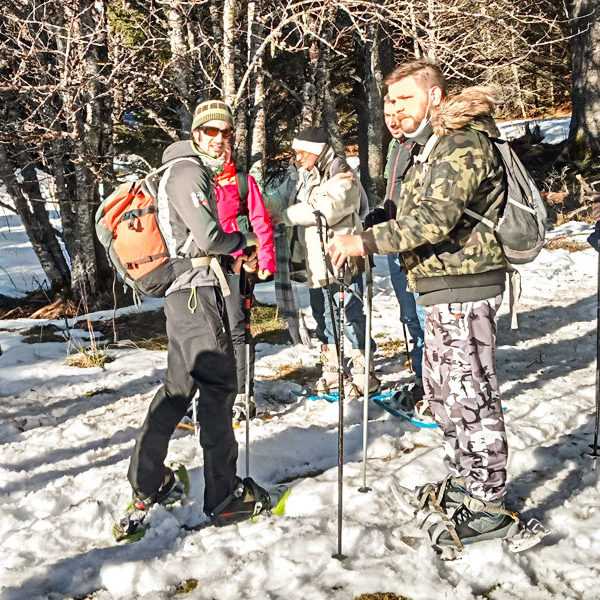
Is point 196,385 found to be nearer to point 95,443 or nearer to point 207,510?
point 207,510

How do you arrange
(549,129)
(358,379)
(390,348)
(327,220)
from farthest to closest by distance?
(549,129), (390,348), (358,379), (327,220)

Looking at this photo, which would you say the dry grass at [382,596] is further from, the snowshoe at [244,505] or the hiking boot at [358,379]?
the hiking boot at [358,379]

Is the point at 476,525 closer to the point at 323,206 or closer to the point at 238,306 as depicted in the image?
the point at 238,306

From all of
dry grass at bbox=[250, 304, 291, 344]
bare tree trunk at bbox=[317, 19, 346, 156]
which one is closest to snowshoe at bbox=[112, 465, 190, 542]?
dry grass at bbox=[250, 304, 291, 344]

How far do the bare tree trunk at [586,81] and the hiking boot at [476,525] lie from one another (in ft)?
45.6

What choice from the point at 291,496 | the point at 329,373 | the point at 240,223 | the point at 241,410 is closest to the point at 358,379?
the point at 329,373

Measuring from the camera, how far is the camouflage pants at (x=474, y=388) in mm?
3217

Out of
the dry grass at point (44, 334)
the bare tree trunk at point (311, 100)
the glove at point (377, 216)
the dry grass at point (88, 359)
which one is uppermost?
the bare tree trunk at point (311, 100)

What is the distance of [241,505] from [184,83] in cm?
628

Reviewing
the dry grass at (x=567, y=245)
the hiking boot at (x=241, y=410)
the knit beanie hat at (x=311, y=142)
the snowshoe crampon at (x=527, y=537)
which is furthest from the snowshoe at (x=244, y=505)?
the dry grass at (x=567, y=245)

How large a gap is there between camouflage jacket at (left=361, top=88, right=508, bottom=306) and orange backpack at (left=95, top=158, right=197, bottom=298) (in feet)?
3.98

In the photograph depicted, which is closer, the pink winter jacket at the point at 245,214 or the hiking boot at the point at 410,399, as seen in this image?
the pink winter jacket at the point at 245,214

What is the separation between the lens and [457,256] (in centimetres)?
312

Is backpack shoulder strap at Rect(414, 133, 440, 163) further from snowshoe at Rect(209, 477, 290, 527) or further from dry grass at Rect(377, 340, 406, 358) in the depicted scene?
dry grass at Rect(377, 340, 406, 358)
